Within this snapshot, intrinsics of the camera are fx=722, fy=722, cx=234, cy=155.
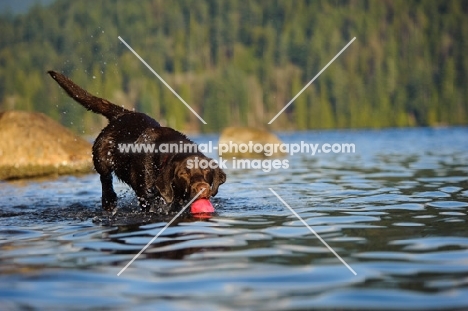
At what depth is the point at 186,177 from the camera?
9078 millimetres

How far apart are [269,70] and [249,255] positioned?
157 m

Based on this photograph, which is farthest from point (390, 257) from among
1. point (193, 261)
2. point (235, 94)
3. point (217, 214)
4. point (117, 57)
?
point (117, 57)

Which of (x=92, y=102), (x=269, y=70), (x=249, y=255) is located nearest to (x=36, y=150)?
(x=92, y=102)

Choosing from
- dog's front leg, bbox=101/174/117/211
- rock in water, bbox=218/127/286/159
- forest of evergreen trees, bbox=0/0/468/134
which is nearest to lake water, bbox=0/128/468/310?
dog's front leg, bbox=101/174/117/211

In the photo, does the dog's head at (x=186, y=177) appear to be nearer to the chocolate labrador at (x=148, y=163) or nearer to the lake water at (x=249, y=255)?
the chocolate labrador at (x=148, y=163)

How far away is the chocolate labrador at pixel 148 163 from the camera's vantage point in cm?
915

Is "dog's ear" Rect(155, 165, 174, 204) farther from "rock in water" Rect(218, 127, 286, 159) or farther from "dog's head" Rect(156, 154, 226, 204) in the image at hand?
"rock in water" Rect(218, 127, 286, 159)

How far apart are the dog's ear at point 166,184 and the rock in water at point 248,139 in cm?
1823

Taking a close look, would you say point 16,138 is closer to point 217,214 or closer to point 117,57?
point 217,214

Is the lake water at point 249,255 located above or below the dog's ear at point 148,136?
below

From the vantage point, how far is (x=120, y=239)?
7098 mm

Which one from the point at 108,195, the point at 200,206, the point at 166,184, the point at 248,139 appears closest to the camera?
the point at 200,206

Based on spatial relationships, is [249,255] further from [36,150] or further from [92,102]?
[36,150]

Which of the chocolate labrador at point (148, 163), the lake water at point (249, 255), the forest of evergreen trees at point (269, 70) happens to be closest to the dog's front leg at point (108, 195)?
the chocolate labrador at point (148, 163)
